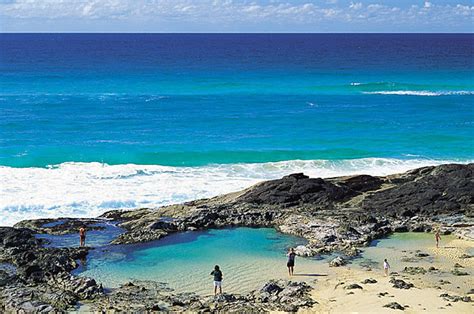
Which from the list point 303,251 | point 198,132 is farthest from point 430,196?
point 198,132

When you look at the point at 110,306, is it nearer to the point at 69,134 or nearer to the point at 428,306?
the point at 428,306

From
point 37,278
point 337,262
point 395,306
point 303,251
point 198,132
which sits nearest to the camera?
point 395,306

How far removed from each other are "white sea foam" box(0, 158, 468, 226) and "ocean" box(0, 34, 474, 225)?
2.4 inches

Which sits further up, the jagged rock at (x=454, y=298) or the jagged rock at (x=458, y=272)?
the jagged rock at (x=458, y=272)

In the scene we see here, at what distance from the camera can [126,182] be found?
34938mm

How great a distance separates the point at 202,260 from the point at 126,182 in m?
13.8

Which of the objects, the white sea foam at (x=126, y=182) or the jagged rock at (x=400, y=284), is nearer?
the jagged rock at (x=400, y=284)

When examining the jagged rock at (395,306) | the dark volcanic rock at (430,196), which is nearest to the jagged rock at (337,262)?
the jagged rock at (395,306)

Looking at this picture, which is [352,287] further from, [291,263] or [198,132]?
[198,132]

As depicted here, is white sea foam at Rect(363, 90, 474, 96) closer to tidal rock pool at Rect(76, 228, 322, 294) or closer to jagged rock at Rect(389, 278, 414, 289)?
tidal rock pool at Rect(76, 228, 322, 294)

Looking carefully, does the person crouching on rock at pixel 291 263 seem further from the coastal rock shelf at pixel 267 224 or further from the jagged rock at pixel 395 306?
the jagged rock at pixel 395 306

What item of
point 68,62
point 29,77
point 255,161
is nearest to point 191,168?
point 255,161

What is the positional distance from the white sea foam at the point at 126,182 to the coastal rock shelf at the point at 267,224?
2667 millimetres

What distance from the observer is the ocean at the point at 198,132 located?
34.2m
